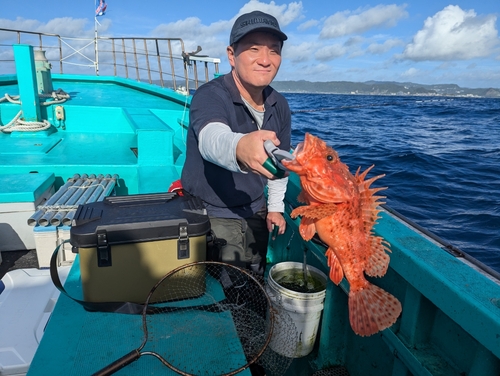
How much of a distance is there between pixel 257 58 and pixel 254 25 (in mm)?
224

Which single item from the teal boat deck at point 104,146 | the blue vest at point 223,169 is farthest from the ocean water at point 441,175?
the teal boat deck at point 104,146

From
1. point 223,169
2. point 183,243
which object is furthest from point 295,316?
point 223,169

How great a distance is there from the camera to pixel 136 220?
230cm

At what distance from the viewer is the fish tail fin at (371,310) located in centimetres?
185

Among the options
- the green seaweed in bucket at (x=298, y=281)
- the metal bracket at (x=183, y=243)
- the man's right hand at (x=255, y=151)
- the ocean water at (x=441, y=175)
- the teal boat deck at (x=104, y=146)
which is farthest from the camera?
the ocean water at (x=441, y=175)

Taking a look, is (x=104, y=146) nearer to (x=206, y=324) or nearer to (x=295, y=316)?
(x=295, y=316)

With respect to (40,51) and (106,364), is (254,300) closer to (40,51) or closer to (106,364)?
(106,364)

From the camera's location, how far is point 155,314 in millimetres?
2285

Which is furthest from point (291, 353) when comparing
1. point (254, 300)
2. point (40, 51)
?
point (40, 51)

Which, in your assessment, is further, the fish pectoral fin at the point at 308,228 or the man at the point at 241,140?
the fish pectoral fin at the point at 308,228

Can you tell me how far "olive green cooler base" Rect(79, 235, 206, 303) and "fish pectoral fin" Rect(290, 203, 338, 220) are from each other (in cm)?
87

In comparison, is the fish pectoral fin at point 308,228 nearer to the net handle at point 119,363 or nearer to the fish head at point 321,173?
the fish head at point 321,173

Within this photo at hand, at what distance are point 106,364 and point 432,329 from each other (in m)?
2.01

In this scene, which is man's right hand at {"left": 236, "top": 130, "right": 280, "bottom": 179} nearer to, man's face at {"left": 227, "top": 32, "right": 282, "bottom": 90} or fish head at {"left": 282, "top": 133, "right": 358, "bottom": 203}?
fish head at {"left": 282, "top": 133, "right": 358, "bottom": 203}
